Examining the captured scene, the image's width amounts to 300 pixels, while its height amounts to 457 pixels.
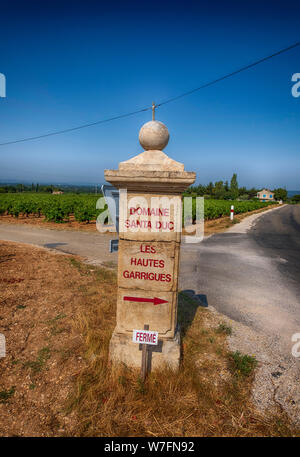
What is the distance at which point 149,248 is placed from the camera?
2.71 meters

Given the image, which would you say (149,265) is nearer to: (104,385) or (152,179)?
(152,179)

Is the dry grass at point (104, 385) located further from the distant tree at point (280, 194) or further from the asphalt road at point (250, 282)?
the distant tree at point (280, 194)

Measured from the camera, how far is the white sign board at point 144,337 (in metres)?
2.61

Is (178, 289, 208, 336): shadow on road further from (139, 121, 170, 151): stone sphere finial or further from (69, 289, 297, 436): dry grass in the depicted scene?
(139, 121, 170, 151): stone sphere finial

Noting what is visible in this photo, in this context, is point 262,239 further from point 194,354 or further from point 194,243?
point 194,354

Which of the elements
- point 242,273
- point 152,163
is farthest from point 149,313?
point 242,273

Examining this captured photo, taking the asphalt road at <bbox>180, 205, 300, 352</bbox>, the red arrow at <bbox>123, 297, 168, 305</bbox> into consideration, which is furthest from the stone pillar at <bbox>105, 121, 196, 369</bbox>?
the asphalt road at <bbox>180, 205, 300, 352</bbox>

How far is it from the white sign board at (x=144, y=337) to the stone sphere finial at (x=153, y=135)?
2.00 meters

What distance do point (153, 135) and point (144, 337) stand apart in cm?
216

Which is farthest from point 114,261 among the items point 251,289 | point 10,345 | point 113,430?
point 113,430

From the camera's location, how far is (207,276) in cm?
651

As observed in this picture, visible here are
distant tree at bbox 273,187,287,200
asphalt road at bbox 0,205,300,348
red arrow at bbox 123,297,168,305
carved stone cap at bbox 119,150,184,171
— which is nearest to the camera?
carved stone cap at bbox 119,150,184,171

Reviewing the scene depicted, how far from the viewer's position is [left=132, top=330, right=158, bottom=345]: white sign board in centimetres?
261

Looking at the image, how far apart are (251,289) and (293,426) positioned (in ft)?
11.7
